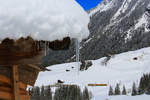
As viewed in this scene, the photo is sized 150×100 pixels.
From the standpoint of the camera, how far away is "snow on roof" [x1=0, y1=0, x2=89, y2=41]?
2.11 m

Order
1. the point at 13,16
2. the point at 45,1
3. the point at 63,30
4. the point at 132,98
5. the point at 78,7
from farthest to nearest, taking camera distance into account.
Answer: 1. the point at 132,98
2. the point at 78,7
3. the point at 63,30
4. the point at 45,1
5. the point at 13,16

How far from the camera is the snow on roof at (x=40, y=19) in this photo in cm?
211

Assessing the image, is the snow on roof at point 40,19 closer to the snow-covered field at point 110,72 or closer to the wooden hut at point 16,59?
the wooden hut at point 16,59

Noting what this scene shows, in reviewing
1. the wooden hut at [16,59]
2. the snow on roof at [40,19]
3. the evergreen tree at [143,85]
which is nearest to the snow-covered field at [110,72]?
the evergreen tree at [143,85]

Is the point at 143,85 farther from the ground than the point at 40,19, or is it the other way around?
the point at 40,19


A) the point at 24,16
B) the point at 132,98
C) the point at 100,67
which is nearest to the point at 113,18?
the point at 100,67

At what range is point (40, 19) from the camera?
221 centimetres

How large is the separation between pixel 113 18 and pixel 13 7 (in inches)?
7904

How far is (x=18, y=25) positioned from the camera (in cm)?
214

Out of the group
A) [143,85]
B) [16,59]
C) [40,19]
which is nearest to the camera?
[40,19]

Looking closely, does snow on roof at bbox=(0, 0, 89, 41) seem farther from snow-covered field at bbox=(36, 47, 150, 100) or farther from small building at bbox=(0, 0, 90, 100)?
snow-covered field at bbox=(36, 47, 150, 100)

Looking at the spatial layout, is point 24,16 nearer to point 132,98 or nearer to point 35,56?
point 35,56

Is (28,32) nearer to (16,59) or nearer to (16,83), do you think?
(16,59)

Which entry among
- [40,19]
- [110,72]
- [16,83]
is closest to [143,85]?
[110,72]
